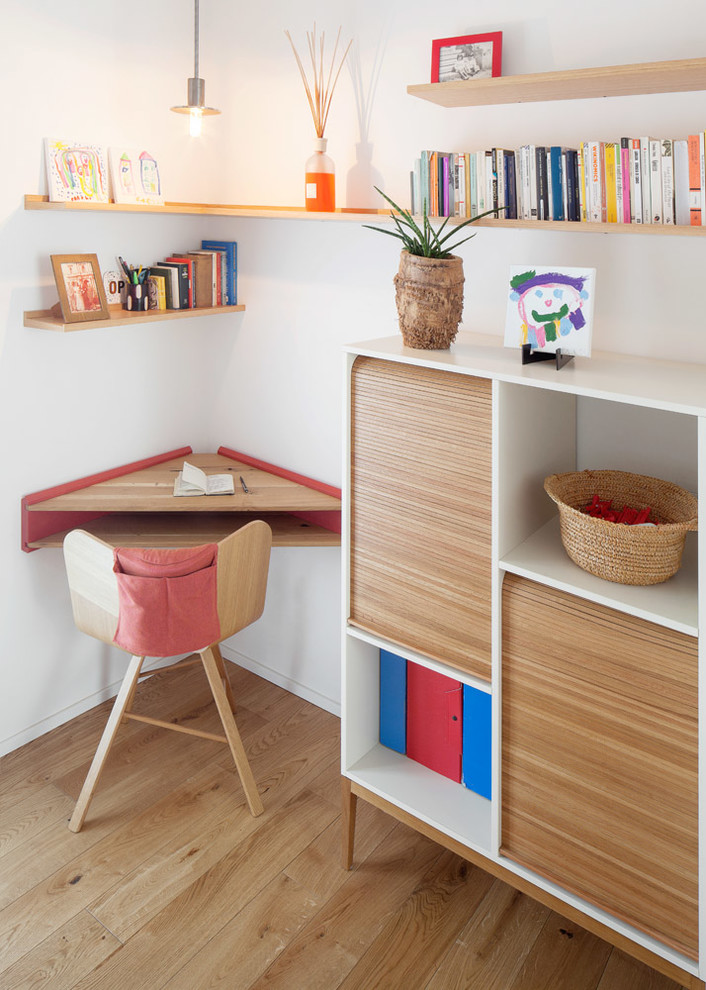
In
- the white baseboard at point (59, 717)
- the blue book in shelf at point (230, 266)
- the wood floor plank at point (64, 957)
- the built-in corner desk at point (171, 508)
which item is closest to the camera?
the wood floor plank at point (64, 957)

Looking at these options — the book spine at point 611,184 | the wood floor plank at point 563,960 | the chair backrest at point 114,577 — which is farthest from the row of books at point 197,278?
the wood floor plank at point 563,960

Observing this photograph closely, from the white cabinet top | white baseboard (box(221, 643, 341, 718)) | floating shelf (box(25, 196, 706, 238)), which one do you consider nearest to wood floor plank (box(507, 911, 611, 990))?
→ white baseboard (box(221, 643, 341, 718))

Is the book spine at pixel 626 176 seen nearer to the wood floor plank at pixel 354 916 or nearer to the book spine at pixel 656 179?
the book spine at pixel 656 179

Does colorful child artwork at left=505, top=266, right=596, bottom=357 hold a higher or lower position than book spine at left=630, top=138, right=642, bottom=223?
lower

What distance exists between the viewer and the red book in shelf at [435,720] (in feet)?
6.98

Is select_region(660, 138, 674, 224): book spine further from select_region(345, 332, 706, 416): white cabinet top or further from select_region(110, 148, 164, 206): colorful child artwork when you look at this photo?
select_region(110, 148, 164, 206): colorful child artwork

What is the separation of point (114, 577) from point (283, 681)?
1072 mm

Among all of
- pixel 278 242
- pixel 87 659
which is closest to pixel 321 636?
pixel 87 659

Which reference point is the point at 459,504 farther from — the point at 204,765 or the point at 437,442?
the point at 204,765

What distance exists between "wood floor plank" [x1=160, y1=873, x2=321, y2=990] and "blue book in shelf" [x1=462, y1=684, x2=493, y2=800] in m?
0.51

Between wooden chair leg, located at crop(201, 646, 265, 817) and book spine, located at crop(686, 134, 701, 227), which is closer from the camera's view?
book spine, located at crop(686, 134, 701, 227)

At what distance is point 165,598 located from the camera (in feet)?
7.07

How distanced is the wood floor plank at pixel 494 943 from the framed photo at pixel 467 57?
2.05 metres

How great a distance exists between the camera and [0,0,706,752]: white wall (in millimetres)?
1922
